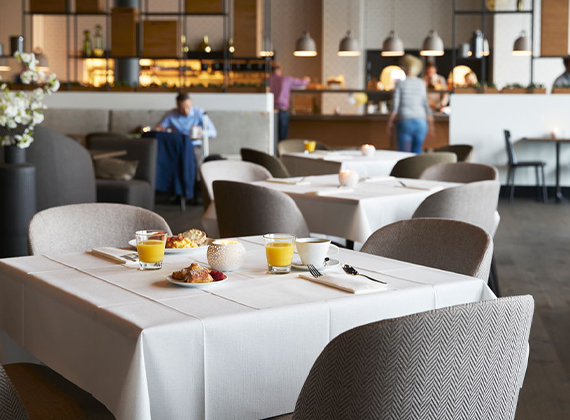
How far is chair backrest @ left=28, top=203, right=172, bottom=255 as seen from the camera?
101 inches

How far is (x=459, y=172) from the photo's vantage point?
4.68m

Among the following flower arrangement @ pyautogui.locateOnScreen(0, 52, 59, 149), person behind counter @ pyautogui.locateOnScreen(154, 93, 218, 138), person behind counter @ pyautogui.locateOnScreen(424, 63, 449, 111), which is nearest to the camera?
flower arrangement @ pyautogui.locateOnScreen(0, 52, 59, 149)

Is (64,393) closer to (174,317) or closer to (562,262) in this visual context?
(174,317)

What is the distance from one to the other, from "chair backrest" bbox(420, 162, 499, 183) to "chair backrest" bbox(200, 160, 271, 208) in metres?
0.95

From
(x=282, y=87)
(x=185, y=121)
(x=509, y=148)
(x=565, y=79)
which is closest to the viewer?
(x=185, y=121)

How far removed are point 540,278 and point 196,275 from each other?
12.3ft

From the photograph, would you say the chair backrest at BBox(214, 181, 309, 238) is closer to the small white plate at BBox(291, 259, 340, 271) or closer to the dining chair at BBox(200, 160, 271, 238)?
the dining chair at BBox(200, 160, 271, 238)

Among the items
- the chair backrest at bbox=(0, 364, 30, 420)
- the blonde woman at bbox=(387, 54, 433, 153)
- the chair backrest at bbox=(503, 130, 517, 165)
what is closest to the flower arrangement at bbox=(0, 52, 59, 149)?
the chair backrest at bbox=(0, 364, 30, 420)

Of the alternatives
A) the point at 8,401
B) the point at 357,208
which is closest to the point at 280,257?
the point at 8,401

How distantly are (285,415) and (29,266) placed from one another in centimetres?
82

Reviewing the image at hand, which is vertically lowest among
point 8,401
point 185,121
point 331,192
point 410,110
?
point 8,401

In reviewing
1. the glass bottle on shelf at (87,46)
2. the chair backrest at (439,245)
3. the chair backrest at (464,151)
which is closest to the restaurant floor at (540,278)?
the chair backrest at (464,151)

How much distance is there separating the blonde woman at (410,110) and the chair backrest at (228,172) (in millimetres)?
4101

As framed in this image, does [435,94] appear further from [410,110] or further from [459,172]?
[459,172]
